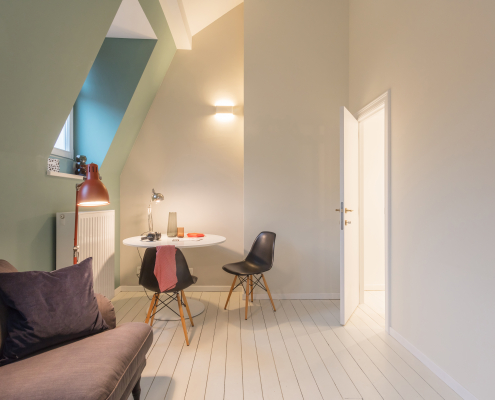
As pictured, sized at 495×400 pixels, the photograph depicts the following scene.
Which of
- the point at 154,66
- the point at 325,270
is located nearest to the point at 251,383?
the point at 325,270

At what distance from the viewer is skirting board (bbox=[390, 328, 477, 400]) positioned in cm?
170

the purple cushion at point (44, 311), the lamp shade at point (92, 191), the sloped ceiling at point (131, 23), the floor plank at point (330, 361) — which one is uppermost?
the sloped ceiling at point (131, 23)

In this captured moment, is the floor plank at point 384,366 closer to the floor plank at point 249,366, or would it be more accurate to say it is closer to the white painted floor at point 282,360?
the white painted floor at point 282,360

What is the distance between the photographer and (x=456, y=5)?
178 cm

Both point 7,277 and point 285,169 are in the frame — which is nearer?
point 7,277

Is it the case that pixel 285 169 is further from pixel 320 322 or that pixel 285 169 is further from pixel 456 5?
pixel 456 5

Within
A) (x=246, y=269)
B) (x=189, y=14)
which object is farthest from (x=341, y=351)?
(x=189, y=14)

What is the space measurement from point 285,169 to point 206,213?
1.12 meters

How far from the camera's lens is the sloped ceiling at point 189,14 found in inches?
119

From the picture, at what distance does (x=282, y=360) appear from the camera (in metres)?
2.09

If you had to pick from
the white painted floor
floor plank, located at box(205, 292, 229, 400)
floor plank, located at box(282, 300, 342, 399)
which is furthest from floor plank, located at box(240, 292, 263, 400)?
floor plank, located at box(282, 300, 342, 399)

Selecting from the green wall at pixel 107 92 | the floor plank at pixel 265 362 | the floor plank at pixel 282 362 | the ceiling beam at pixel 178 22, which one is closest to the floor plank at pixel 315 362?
the floor plank at pixel 282 362

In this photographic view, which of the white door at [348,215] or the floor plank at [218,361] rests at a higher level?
the white door at [348,215]

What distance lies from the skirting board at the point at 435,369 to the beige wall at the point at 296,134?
Answer: 113cm
